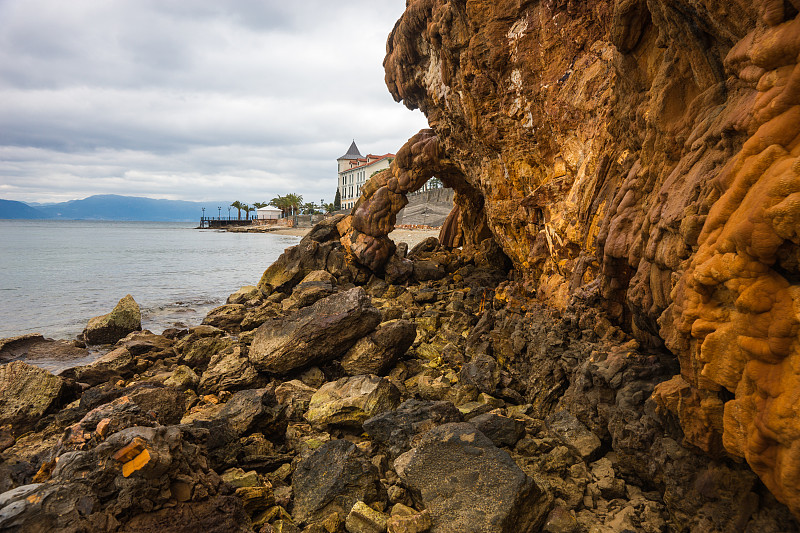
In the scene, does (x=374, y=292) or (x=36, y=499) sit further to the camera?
(x=374, y=292)

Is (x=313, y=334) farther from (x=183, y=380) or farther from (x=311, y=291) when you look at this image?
(x=311, y=291)

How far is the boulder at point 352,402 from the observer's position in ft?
23.7

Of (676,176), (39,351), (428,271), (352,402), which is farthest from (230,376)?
(428,271)

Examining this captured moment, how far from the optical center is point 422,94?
17.6m

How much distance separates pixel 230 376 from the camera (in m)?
9.05

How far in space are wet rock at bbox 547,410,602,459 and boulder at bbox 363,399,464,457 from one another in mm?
1422

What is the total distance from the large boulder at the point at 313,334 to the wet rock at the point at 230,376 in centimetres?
23

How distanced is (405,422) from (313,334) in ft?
12.3

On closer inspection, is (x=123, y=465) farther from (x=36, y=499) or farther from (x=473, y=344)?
(x=473, y=344)

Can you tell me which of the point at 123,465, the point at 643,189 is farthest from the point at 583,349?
the point at 123,465

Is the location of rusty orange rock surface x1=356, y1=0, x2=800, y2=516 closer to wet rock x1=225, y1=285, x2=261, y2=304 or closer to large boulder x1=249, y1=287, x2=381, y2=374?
large boulder x1=249, y1=287, x2=381, y2=374

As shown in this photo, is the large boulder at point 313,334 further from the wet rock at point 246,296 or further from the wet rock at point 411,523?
the wet rock at point 246,296

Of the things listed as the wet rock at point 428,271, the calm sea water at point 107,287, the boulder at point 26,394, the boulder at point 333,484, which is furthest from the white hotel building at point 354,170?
the boulder at point 333,484

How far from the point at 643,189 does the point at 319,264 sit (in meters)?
17.6
